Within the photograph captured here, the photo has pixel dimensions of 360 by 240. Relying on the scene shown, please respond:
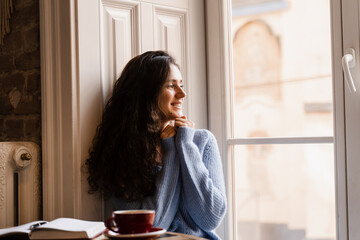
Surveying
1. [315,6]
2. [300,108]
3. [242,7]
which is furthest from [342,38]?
[242,7]

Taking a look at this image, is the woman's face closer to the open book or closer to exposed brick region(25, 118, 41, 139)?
exposed brick region(25, 118, 41, 139)

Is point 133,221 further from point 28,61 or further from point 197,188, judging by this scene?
point 28,61

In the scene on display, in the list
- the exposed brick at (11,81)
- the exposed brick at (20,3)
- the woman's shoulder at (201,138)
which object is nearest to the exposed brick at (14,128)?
the exposed brick at (11,81)

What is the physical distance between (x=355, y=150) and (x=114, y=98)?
906 mm

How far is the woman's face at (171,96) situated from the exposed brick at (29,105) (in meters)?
0.52

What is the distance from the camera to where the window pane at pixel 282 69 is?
184 cm

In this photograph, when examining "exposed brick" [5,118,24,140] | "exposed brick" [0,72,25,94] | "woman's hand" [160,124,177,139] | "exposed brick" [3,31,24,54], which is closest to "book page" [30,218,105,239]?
"woman's hand" [160,124,177,139]

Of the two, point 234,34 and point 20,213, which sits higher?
point 234,34

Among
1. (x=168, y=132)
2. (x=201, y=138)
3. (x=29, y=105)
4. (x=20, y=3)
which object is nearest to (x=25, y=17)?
(x=20, y=3)

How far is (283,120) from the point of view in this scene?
6.47ft

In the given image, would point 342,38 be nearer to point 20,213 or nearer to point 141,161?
point 141,161

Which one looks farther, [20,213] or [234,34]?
[234,34]

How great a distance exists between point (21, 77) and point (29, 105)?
5.5 inches

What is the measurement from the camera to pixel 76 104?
1.81 meters
